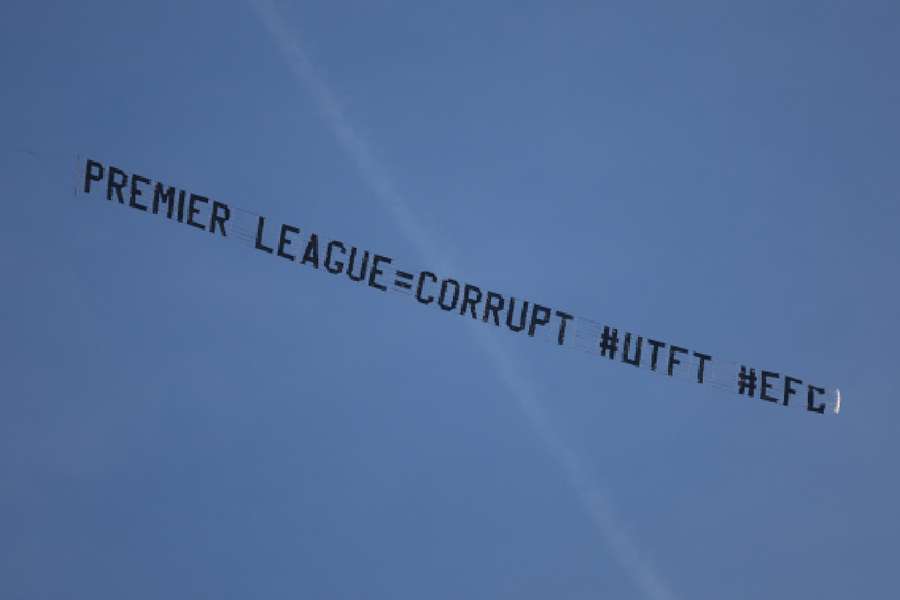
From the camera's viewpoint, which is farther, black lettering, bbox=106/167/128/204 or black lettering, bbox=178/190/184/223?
black lettering, bbox=178/190/184/223

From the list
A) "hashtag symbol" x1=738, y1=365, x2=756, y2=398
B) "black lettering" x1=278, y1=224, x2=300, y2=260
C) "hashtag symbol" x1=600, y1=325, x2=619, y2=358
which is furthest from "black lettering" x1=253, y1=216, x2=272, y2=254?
"hashtag symbol" x1=738, y1=365, x2=756, y2=398

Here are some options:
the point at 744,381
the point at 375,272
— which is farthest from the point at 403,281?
the point at 744,381

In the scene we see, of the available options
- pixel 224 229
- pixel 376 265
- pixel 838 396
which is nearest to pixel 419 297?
pixel 376 265

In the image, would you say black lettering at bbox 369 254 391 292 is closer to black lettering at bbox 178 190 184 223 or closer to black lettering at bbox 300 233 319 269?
black lettering at bbox 300 233 319 269

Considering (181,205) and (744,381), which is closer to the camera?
(181,205)

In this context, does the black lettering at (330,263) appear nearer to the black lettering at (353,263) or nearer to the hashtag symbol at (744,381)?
the black lettering at (353,263)

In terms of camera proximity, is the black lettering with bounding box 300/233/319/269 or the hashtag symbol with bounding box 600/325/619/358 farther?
the hashtag symbol with bounding box 600/325/619/358

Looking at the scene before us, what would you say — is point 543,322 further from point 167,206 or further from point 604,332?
point 167,206

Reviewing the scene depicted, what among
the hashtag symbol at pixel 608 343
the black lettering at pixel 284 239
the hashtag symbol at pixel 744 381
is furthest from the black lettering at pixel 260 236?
the hashtag symbol at pixel 744 381

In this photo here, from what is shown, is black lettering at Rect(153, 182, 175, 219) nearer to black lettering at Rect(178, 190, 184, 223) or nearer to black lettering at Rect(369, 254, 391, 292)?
black lettering at Rect(178, 190, 184, 223)

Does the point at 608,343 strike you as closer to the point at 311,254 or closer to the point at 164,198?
the point at 311,254

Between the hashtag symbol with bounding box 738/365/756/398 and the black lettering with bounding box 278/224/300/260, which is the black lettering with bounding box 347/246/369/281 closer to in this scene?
the black lettering with bounding box 278/224/300/260

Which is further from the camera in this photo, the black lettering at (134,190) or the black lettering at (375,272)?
the black lettering at (375,272)

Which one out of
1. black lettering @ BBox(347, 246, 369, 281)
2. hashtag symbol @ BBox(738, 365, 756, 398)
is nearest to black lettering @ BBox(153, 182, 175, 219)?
black lettering @ BBox(347, 246, 369, 281)
